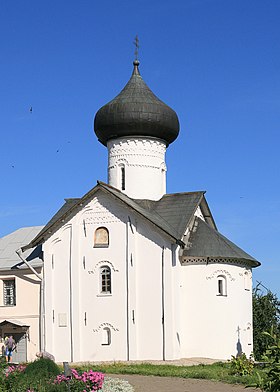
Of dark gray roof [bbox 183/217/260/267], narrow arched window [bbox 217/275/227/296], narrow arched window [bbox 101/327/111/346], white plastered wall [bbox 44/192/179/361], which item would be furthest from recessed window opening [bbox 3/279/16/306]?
narrow arched window [bbox 217/275/227/296]

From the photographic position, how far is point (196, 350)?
19.7 m

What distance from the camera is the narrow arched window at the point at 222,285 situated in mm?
20188

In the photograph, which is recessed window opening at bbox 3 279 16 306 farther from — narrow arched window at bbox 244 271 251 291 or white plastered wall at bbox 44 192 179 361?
narrow arched window at bbox 244 271 251 291

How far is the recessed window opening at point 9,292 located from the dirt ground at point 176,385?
8175mm

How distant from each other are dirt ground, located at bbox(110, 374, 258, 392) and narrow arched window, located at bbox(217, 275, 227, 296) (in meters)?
5.91

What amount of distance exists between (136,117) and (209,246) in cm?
493

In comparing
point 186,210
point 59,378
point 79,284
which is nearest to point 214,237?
point 186,210

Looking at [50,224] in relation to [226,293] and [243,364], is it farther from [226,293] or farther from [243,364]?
[243,364]

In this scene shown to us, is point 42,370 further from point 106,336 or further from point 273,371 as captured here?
point 106,336

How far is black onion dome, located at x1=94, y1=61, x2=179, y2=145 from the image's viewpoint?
→ 21.9 m

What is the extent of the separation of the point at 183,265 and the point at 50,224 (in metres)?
4.55

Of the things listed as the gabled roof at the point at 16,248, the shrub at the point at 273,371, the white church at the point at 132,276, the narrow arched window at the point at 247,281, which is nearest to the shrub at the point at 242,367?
the white church at the point at 132,276

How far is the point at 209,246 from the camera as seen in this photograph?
2025 centimetres

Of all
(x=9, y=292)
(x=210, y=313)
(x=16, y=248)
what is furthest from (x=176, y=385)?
(x=16, y=248)
